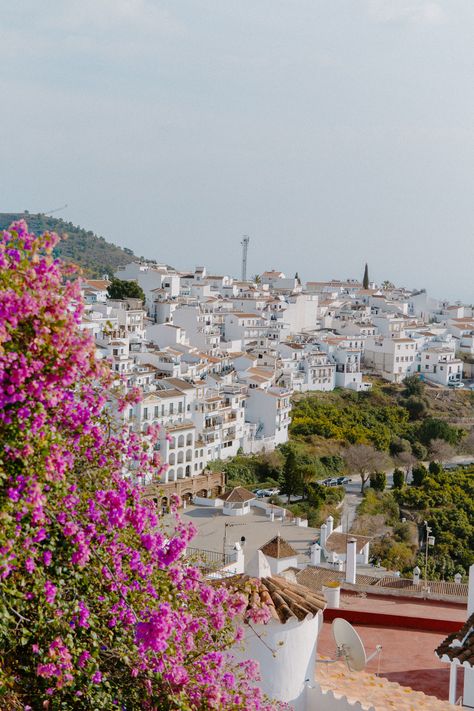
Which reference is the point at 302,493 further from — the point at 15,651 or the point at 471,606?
the point at 15,651

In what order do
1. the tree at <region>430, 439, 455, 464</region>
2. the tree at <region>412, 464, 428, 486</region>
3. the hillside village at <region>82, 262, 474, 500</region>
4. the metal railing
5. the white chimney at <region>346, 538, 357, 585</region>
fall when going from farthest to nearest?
the tree at <region>430, 439, 455, 464</region>, the tree at <region>412, 464, 428, 486</region>, the hillside village at <region>82, 262, 474, 500</region>, the white chimney at <region>346, 538, 357, 585</region>, the metal railing

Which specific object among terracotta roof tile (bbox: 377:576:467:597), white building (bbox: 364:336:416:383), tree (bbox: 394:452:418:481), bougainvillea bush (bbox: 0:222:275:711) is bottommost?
tree (bbox: 394:452:418:481)

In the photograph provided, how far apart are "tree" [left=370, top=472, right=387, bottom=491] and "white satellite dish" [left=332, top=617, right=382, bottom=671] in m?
25.2

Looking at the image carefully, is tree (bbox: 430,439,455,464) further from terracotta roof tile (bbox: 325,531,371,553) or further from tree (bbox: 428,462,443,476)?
terracotta roof tile (bbox: 325,531,371,553)

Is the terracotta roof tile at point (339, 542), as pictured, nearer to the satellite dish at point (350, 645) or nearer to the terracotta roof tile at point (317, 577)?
the terracotta roof tile at point (317, 577)

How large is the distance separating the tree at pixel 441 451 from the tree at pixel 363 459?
9.35 feet

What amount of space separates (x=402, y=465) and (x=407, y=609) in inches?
1088

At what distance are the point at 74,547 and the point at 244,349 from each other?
38.4m

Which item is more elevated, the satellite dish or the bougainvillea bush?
the bougainvillea bush

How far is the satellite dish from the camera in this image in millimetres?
6824

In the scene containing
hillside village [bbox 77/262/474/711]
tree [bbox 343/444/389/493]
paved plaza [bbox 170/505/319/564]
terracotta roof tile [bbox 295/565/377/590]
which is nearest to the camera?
hillside village [bbox 77/262/474/711]

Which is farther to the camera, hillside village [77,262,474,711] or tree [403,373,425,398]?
tree [403,373,425,398]

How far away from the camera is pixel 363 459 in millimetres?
35031

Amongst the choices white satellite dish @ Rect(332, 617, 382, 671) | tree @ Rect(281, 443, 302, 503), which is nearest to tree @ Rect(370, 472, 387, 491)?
tree @ Rect(281, 443, 302, 503)
